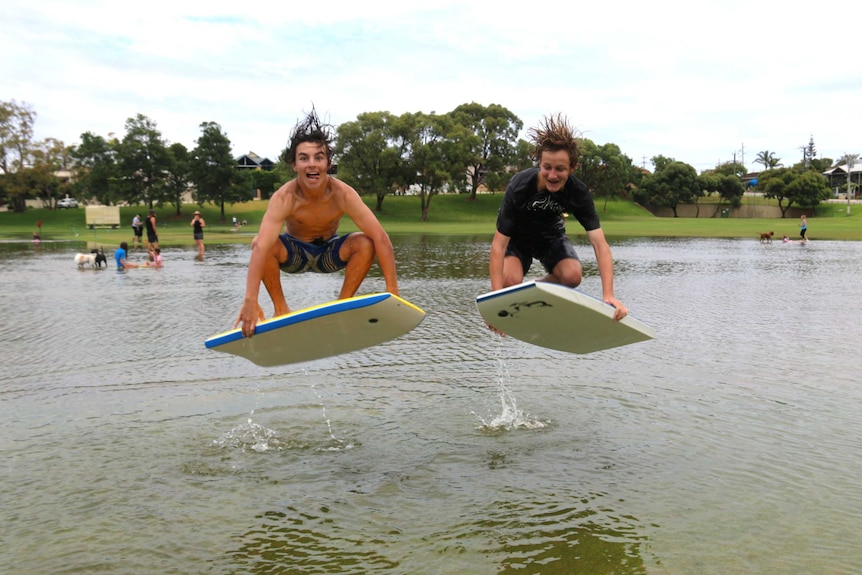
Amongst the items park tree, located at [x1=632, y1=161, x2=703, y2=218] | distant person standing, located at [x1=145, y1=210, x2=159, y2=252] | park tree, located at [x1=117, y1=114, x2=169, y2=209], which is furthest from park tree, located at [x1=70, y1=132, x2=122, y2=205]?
park tree, located at [x1=632, y1=161, x2=703, y2=218]

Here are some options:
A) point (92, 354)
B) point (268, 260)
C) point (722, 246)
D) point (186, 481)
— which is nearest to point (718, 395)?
point (268, 260)

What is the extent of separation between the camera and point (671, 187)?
316 feet

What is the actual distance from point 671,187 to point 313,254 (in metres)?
95.5

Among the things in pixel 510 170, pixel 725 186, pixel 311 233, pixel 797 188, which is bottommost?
pixel 311 233

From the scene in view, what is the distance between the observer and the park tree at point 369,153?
2680 inches

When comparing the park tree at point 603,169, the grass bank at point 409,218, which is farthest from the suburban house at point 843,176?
the park tree at point 603,169

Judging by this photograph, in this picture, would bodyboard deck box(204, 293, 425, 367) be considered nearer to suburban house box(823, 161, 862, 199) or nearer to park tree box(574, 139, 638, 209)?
park tree box(574, 139, 638, 209)

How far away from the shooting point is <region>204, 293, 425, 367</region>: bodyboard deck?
662cm

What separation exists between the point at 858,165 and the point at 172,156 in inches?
4890

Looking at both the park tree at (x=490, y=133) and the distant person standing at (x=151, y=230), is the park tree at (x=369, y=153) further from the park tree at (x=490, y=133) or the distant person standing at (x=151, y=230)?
the distant person standing at (x=151, y=230)

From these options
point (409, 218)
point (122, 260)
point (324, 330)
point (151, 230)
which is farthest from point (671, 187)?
point (324, 330)

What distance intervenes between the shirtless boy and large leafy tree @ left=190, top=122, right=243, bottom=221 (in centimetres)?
6636

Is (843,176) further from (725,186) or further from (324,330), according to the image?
(324,330)

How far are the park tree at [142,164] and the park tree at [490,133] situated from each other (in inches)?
1213
